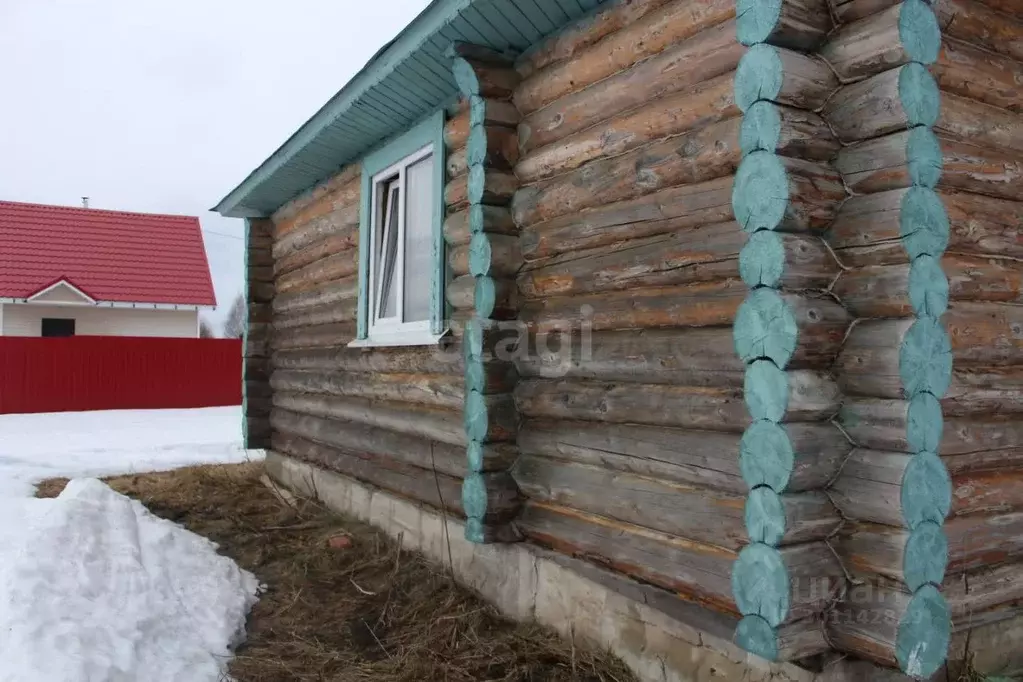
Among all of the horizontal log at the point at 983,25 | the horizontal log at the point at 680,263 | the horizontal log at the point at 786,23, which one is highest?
the horizontal log at the point at 983,25

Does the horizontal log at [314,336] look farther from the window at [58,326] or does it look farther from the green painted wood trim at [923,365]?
the window at [58,326]

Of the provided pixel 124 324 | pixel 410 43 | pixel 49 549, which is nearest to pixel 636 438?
pixel 410 43

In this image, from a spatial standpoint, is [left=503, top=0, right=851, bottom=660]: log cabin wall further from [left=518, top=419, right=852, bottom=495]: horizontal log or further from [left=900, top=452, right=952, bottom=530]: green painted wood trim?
[left=900, top=452, right=952, bottom=530]: green painted wood trim

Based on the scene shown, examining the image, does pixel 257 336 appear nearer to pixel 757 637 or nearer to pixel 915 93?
pixel 757 637

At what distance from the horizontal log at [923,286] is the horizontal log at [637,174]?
0.68m

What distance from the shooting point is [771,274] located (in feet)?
8.87

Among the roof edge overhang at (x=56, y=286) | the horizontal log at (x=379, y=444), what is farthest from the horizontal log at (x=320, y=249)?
the roof edge overhang at (x=56, y=286)

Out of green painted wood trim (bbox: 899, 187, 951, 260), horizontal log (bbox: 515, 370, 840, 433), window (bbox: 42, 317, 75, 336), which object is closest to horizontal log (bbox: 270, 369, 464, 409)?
horizontal log (bbox: 515, 370, 840, 433)

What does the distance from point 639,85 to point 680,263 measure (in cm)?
89

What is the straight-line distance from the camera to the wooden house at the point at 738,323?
2.68m

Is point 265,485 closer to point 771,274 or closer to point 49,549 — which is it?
point 49,549

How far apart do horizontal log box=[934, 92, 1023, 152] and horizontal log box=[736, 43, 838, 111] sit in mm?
460

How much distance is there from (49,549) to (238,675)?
4.52 ft

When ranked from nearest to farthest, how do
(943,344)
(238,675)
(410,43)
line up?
(943,344)
(238,675)
(410,43)
